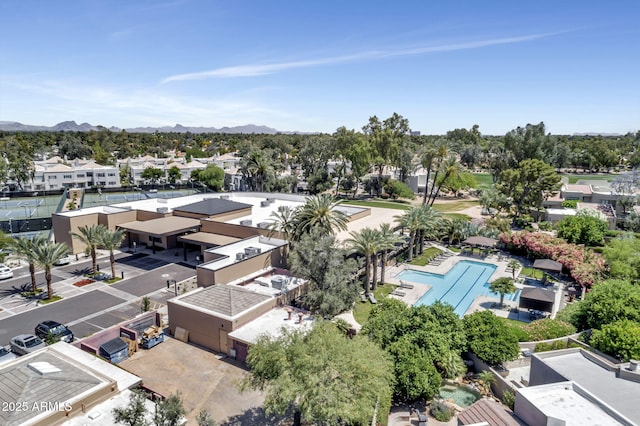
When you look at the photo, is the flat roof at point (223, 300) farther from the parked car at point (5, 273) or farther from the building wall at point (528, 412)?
the parked car at point (5, 273)

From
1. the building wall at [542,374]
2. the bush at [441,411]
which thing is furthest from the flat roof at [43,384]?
the building wall at [542,374]

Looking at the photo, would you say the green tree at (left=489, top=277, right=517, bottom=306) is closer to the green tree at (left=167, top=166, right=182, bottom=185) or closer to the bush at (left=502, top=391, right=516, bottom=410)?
the bush at (left=502, top=391, right=516, bottom=410)

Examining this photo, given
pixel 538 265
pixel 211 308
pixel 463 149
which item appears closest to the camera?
pixel 211 308

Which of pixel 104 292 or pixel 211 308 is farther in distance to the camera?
pixel 104 292

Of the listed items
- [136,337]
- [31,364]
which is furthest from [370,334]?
[31,364]

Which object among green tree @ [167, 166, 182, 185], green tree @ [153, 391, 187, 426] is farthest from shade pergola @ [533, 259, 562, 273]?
green tree @ [167, 166, 182, 185]

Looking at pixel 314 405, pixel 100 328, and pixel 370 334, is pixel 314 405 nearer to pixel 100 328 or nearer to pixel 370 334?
pixel 370 334

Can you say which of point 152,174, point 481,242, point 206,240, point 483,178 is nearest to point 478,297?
point 481,242
